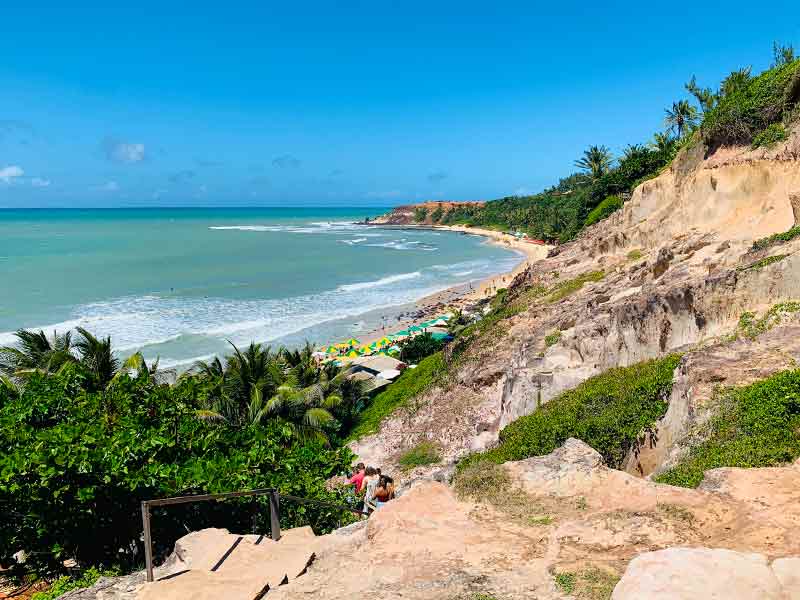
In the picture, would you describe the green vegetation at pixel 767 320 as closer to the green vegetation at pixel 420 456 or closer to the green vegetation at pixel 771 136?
the green vegetation at pixel 420 456

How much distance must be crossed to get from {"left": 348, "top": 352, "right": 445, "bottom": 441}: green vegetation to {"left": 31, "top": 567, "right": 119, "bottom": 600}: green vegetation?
13189 mm

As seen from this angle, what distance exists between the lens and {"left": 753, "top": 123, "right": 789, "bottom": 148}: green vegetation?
17.8 m

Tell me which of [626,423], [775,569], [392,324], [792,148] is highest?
[792,148]

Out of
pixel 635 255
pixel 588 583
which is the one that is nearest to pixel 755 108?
pixel 635 255

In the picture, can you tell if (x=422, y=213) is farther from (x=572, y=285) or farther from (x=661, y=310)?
(x=661, y=310)

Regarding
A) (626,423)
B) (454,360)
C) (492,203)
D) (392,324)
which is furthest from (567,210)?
(626,423)

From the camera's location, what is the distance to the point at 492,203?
156375mm

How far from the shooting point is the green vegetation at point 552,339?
53.7 ft

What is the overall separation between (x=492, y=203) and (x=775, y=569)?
157 metres

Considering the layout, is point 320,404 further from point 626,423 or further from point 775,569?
point 775,569

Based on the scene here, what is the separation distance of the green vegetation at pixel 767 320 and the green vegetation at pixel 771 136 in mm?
10040

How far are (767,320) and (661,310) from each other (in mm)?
3218

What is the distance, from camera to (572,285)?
23.2 m

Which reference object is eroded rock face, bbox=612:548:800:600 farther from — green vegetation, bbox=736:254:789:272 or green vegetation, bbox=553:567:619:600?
green vegetation, bbox=736:254:789:272
